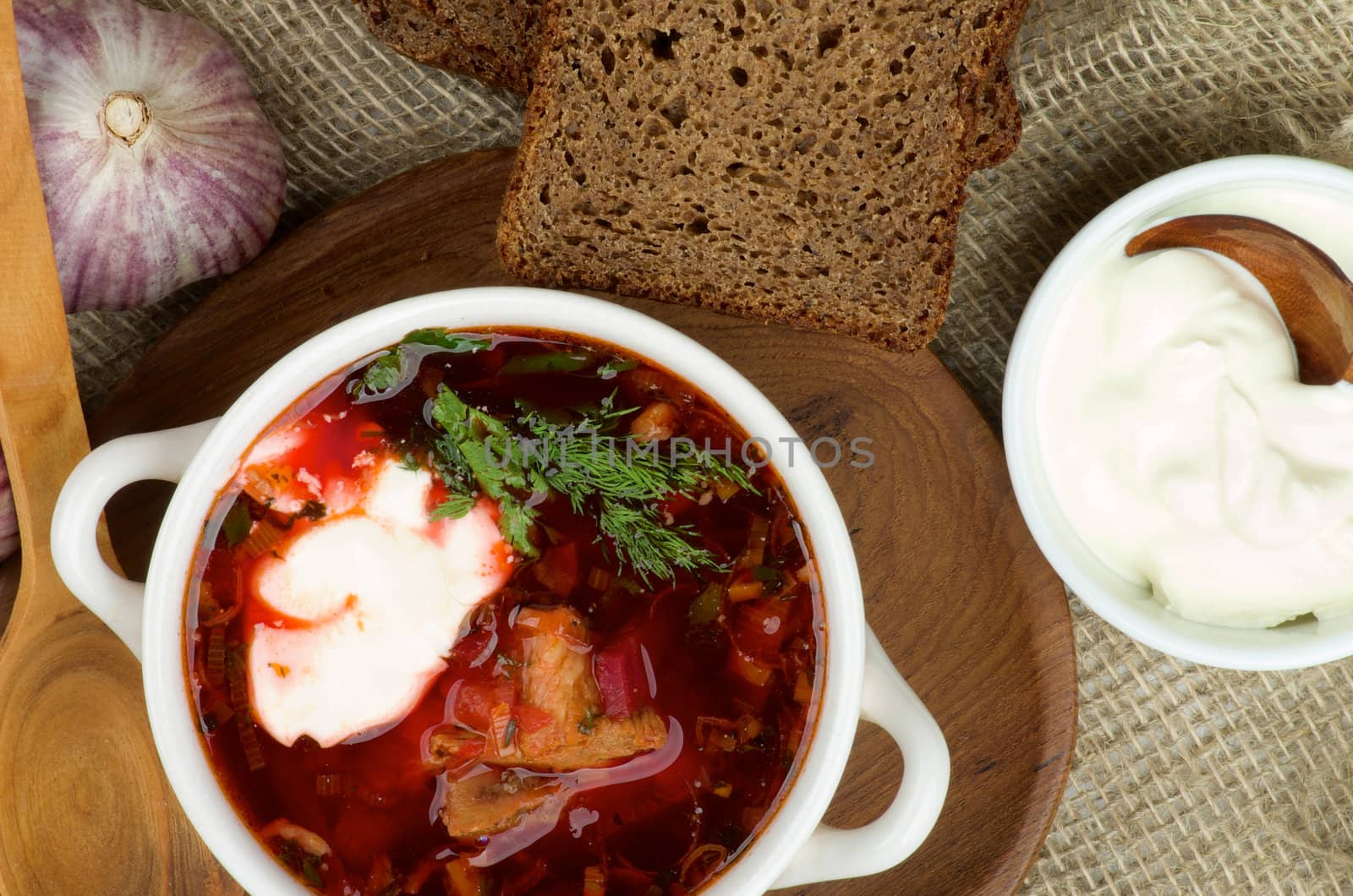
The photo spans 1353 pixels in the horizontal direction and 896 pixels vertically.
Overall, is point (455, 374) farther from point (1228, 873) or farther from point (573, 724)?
point (1228, 873)

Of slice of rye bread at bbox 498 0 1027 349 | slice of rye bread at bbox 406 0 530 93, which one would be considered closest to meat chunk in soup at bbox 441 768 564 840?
slice of rye bread at bbox 498 0 1027 349

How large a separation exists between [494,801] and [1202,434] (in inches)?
44.3

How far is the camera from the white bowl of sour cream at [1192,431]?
159cm

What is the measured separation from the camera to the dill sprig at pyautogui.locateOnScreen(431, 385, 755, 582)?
1482mm

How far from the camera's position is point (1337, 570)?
5.44 ft

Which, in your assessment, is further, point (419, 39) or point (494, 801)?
point (419, 39)

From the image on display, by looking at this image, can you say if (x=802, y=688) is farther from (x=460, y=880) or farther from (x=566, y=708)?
(x=460, y=880)

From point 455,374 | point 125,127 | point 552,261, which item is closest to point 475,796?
point 455,374

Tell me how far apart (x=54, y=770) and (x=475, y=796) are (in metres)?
0.62

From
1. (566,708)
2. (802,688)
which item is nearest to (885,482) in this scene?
(802,688)

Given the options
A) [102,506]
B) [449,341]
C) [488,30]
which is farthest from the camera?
[488,30]

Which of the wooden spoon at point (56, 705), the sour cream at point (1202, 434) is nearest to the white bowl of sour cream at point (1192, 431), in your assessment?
the sour cream at point (1202, 434)

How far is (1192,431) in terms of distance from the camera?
160cm

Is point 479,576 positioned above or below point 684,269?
below
